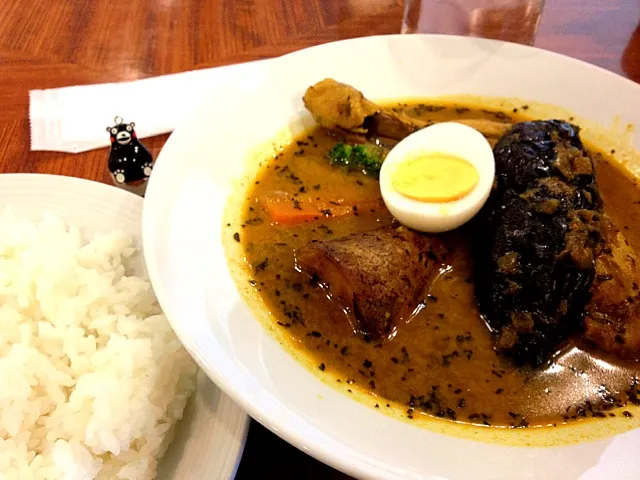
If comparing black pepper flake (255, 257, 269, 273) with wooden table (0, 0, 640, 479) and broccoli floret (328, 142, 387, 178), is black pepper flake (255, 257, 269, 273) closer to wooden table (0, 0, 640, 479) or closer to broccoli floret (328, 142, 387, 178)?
broccoli floret (328, 142, 387, 178)

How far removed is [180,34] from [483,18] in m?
1.98

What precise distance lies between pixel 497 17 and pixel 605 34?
0.79m

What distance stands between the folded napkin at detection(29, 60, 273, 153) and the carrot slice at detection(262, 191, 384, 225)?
66 centimetres

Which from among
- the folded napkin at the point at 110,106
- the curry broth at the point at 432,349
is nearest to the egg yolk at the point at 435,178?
the curry broth at the point at 432,349

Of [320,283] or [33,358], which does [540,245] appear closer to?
[320,283]

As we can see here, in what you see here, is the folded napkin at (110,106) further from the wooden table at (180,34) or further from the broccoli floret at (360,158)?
the broccoli floret at (360,158)

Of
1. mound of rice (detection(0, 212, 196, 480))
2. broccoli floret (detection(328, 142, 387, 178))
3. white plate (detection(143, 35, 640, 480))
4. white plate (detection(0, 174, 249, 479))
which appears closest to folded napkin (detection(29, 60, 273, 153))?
white plate (detection(143, 35, 640, 480))

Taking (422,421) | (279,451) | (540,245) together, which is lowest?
(279,451)

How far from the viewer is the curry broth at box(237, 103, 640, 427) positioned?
5.76 feet

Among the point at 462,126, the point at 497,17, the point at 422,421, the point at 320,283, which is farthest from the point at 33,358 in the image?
the point at 497,17

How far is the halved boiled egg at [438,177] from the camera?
7.10ft

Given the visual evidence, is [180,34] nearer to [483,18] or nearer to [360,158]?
[360,158]

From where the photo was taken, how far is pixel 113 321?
192 centimetres

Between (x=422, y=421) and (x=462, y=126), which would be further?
(x=462, y=126)
